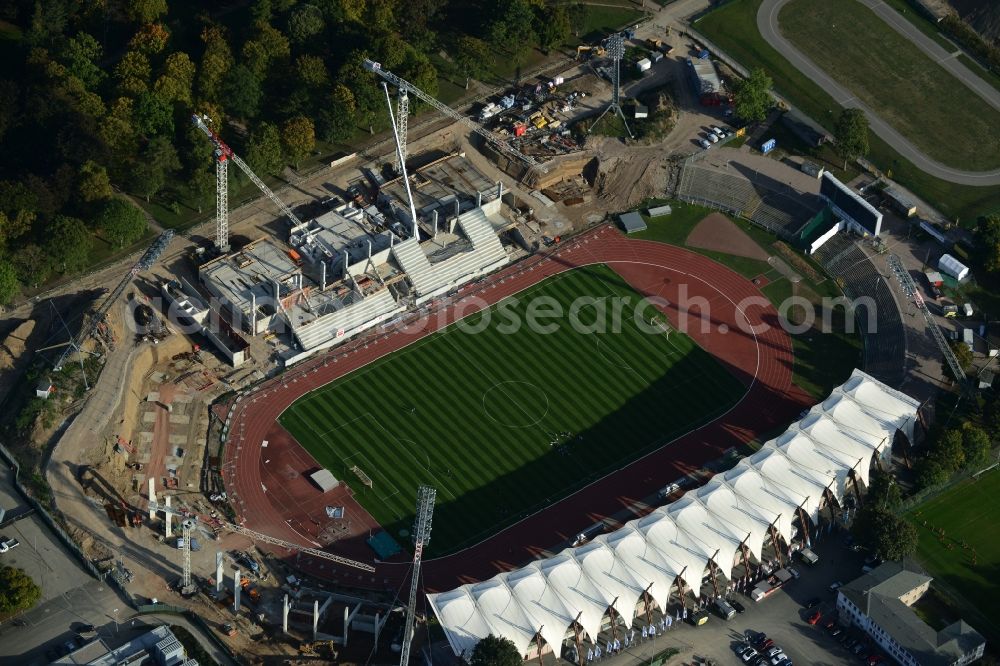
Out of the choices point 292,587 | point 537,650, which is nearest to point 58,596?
point 292,587

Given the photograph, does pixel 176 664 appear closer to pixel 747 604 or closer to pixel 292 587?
pixel 292 587

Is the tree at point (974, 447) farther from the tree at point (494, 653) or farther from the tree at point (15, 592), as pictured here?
the tree at point (15, 592)

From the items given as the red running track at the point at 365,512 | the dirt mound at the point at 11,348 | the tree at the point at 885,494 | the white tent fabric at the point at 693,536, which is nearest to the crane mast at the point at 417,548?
the white tent fabric at the point at 693,536

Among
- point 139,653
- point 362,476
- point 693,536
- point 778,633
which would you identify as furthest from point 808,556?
point 139,653

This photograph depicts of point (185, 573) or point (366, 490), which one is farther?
point (366, 490)

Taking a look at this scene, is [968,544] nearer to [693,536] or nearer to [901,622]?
[901,622]

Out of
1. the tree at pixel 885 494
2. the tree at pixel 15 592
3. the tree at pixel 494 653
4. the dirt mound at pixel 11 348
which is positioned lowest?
the tree at pixel 494 653
